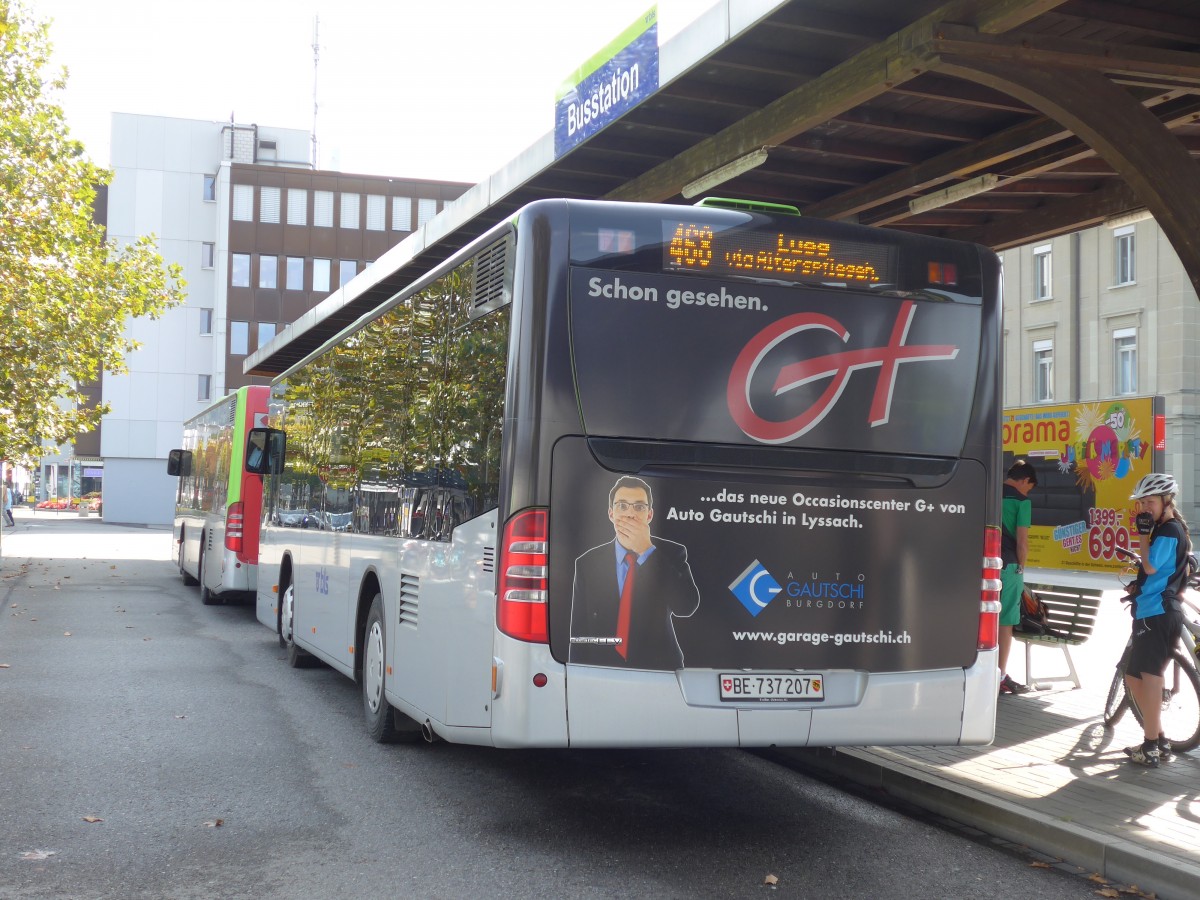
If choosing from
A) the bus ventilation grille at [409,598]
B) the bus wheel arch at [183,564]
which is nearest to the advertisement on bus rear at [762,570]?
the bus ventilation grille at [409,598]

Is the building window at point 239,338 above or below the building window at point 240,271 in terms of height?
below

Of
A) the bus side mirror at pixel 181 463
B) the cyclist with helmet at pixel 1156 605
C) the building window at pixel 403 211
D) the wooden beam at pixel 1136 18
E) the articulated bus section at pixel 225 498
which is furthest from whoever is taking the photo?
the building window at pixel 403 211

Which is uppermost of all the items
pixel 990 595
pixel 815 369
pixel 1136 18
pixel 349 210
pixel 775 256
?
pixel 349 210

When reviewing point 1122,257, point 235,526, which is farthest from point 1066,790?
point 1122,257


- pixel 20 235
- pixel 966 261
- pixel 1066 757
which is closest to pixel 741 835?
pixel 1066 757

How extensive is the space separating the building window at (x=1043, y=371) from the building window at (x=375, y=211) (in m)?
32.9

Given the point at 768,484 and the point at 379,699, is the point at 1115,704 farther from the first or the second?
the point at 379,699

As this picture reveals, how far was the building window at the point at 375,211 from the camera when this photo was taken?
63969 millimetres

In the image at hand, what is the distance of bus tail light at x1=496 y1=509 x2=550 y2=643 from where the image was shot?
222 inches

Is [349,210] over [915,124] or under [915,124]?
over

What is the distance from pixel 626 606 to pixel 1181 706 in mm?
3946

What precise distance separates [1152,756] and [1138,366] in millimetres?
37737

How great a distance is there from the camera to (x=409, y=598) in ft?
24.6

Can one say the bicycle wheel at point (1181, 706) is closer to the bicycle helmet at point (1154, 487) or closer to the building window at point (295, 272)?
the bicycle helmet at point (1154, 487)
